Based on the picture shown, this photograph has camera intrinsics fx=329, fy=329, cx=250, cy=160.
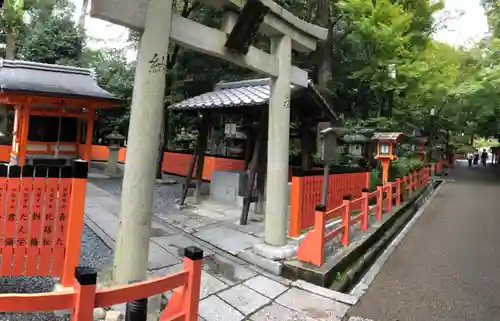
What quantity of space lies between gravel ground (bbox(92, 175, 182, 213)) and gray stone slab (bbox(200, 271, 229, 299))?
4.27 metres

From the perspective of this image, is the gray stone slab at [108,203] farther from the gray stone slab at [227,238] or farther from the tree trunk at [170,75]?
the tree trunk at [170,75]

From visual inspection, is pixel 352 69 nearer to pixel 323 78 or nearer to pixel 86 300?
pixel 323 78

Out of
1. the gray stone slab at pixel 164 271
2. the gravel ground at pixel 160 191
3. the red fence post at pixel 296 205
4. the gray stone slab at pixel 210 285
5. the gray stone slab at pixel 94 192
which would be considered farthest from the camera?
the gray stone slab at pixel 94 192

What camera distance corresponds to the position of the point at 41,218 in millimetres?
3305

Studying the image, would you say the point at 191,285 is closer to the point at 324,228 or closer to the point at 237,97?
the point at 324,228

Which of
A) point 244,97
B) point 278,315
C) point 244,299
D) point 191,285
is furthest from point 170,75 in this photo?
point 191,285

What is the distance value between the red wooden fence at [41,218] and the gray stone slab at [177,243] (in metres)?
2.23

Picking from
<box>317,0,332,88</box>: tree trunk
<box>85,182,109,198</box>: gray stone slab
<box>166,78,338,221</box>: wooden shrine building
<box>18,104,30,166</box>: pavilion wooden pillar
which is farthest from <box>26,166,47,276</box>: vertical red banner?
<box>317,0,332,88</box>: tree trunk

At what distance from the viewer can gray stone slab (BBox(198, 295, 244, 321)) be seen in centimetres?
365

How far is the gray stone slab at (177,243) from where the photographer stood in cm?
556

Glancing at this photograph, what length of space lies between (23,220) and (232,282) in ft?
8.66

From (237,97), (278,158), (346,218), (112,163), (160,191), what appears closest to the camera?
(278,158)

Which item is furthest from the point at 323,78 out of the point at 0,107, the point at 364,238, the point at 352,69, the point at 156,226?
the point at 0,107

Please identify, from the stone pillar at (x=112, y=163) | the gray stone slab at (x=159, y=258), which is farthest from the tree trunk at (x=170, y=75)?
the gray stone slab at (x=159, y=258)
